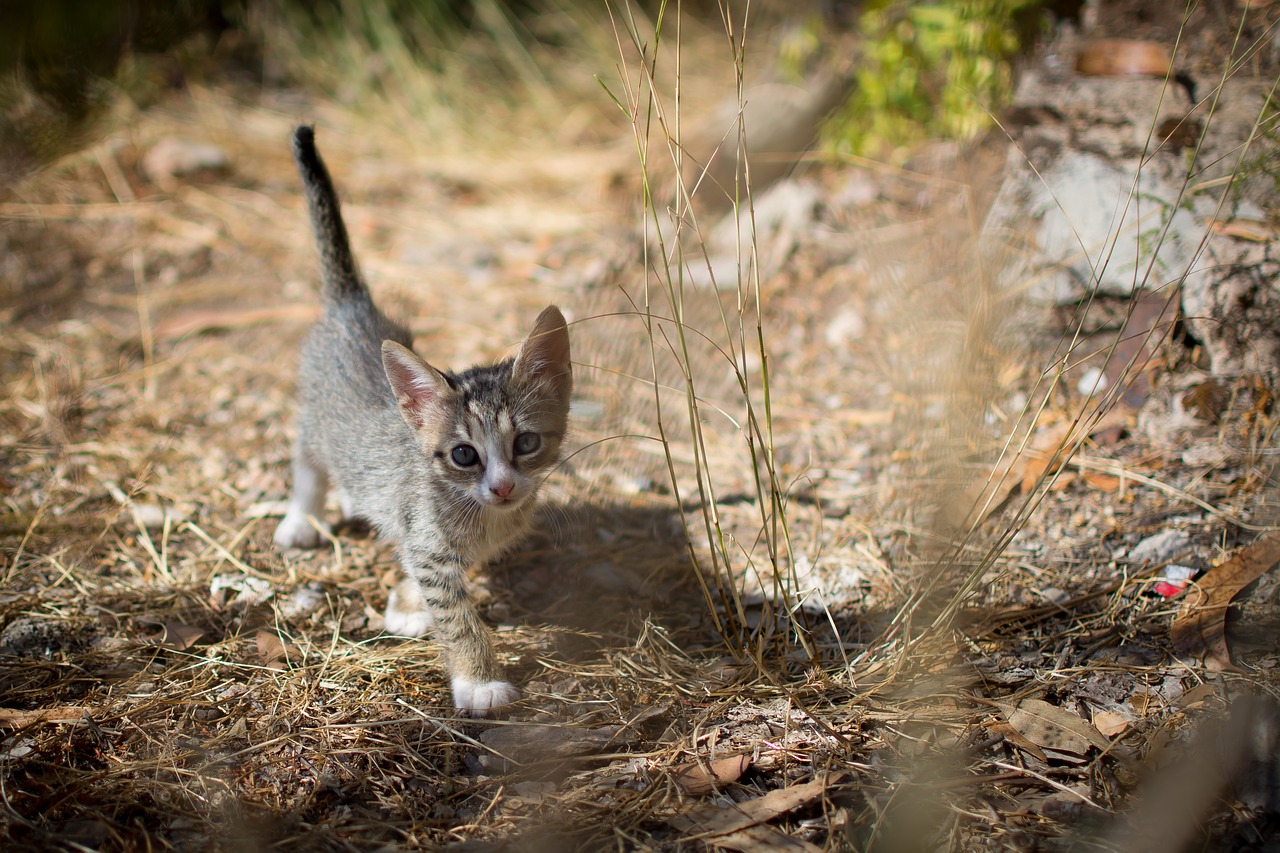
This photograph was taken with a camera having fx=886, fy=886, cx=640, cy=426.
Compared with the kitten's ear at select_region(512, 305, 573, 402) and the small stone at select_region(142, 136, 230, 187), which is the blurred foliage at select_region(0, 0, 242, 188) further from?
the kitten's ear at select_region(512, 305, 573, 402)

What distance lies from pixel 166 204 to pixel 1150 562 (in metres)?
5.62

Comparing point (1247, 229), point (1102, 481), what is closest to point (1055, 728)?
point (1102, 481)

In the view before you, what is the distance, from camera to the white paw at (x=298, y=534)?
3328mm

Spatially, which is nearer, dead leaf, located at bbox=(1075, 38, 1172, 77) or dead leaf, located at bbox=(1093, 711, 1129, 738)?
dead leaf, located at bbox=(1093, 711, 1129, 738)

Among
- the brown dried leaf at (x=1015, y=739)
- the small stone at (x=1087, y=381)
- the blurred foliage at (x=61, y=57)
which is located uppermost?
the blurred foliage at (x=61, y=57)

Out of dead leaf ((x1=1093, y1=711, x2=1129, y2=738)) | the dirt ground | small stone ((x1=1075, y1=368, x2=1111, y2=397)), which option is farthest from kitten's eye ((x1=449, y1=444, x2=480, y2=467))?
small stone ((x1=1075, y1=368, x2=1111, y2=397))

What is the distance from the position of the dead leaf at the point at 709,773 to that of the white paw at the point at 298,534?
5.85ft

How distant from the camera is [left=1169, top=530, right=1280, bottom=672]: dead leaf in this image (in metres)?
2.51

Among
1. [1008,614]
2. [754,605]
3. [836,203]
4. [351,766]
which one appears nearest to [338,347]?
[351,766]

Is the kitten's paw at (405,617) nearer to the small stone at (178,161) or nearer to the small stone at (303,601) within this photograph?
the small stone at (303,601)

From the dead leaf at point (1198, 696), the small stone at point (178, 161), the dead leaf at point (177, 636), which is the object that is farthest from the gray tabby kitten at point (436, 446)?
the small stone at point (178, 161)

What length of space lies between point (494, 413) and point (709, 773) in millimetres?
1194

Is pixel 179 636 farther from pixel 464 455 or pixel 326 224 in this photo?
pixel 326 224

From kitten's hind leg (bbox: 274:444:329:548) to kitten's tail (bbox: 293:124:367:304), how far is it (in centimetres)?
64
